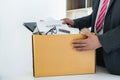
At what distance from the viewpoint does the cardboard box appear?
2.67 feet

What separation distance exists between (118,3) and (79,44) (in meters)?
0.24

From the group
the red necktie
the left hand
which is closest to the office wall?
the red necktie

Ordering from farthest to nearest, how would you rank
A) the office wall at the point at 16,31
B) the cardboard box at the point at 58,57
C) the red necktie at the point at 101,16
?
the office wall at the point at 16,31 < the red necktie at the point at 101,16 < the cardboard box at the point at 58,57

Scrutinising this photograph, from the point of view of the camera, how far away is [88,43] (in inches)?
32.1

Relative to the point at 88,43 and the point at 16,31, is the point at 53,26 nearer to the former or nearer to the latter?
the point at 88,43

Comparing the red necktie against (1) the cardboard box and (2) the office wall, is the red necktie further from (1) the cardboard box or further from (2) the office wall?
(2) the office wall

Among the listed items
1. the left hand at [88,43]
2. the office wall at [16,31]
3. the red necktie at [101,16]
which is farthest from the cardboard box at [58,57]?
the office wall at [16,31]

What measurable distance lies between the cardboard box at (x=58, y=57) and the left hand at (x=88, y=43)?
0.07ft

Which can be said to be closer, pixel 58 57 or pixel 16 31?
pixel 58 57

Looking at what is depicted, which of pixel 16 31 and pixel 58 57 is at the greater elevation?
pixel 58 57

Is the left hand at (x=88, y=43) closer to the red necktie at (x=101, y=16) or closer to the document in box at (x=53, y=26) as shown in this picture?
the document in box at (x=53, y=26)

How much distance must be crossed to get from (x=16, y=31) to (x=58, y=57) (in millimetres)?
1712

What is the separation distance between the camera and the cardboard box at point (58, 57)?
813mm

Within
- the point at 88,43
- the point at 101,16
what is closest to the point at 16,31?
the point at 101,16
